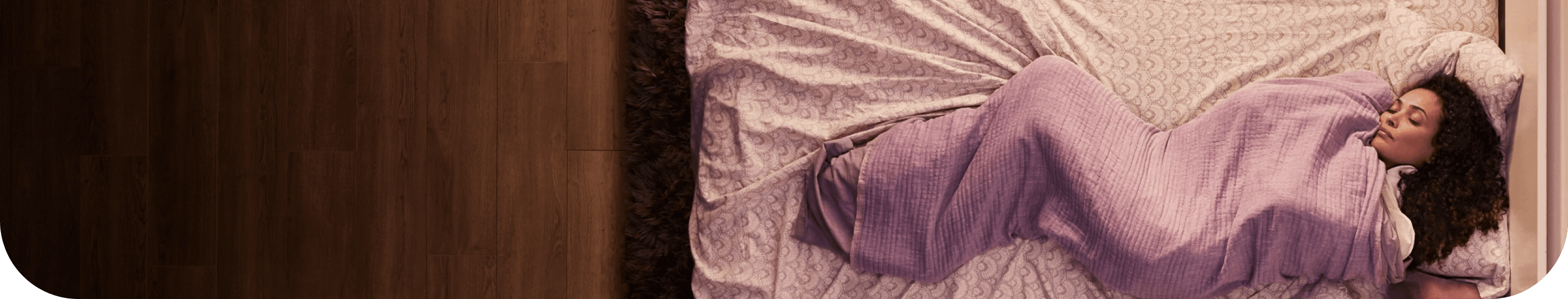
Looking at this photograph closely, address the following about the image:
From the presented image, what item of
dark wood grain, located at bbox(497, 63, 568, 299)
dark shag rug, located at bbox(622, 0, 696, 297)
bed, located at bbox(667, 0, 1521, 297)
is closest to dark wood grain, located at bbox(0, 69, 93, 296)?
dark wood grain, located at bbox(497, 63, 568, 299)

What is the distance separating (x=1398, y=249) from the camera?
4.37 feet

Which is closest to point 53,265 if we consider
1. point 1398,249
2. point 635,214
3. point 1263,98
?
point 635,214

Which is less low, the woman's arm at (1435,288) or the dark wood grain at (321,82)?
the dark wood grain at (321,82)

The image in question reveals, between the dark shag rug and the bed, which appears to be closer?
the bed

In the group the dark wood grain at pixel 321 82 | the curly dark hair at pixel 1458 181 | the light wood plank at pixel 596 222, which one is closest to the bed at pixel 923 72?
the curly dark hair at pixel 1458 181

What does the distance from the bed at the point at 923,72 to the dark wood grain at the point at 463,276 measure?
1.70 ft

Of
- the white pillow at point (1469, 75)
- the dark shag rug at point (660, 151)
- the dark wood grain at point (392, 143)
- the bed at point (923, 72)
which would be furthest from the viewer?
the dark wood grain at point (392, 143)

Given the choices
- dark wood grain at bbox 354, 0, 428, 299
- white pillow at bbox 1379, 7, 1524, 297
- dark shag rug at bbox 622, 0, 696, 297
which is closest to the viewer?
white pillow at bbox 1379, 7, 1524, 297

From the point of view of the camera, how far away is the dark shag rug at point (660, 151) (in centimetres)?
159

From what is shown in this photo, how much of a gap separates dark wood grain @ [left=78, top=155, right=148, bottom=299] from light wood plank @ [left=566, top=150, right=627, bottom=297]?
1020 mm

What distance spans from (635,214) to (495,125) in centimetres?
40

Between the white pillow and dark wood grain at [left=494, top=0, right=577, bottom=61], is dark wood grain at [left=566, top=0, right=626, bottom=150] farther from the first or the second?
the white pillow

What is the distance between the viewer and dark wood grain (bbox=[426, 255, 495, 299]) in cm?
169

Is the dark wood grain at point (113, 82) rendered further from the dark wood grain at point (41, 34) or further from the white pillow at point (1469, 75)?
the white pillow at point (1469, 75)
